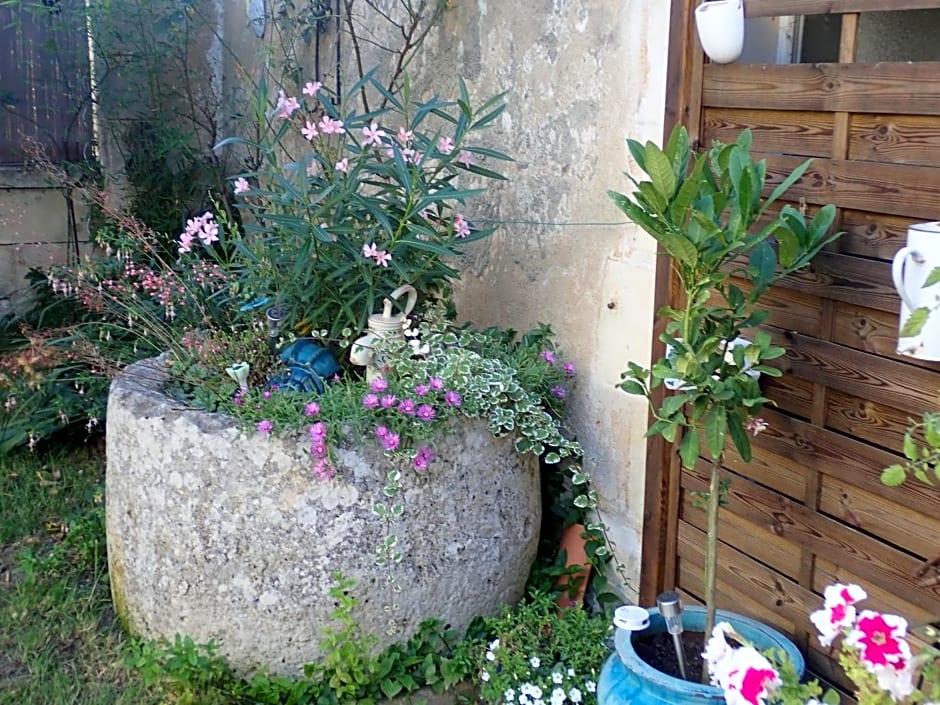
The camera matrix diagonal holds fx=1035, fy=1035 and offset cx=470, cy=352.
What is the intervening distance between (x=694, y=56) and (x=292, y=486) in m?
1.51

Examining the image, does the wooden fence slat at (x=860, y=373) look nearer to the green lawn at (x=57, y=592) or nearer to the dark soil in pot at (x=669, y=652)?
the dark soil in pot at (x=669, y=652)

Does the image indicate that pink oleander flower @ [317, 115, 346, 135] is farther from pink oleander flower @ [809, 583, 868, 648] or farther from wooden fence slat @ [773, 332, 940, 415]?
pink oleander flower @ [809, 583, 868, 648]

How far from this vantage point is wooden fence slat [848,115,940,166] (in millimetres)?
1997

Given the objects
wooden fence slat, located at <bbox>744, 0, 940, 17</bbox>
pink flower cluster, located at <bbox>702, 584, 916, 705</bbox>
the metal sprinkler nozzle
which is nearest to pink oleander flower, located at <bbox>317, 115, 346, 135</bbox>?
wooden fence slat, located at <bbox>744, 0, 940, 17</bbox>

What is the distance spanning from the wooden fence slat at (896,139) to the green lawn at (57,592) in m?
2.28

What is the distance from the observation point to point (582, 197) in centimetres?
310

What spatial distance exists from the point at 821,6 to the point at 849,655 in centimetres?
130

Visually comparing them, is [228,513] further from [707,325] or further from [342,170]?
[707,325]

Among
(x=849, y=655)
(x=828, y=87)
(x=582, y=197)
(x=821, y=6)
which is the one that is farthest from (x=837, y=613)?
(x=582, y=197)

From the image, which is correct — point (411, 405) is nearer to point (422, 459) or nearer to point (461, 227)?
point (422, 459)

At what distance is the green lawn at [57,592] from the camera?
300 centimetres

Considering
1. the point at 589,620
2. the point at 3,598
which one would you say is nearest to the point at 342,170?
the point at 589,620

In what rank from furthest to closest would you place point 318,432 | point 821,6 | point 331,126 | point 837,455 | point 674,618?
point 331,126, point 318,432, point 674,618, point 837,455, point 821,6

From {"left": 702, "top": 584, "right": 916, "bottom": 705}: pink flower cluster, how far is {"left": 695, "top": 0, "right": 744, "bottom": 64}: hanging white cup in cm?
124
